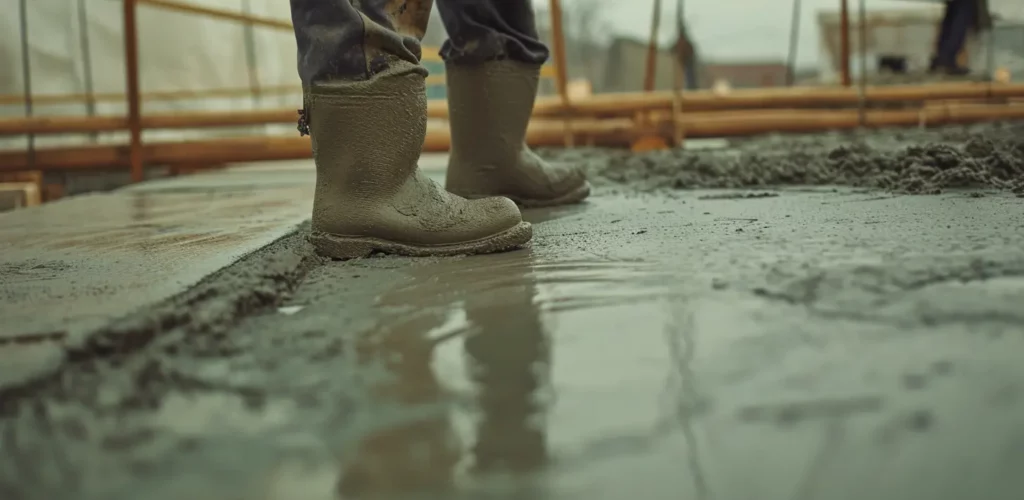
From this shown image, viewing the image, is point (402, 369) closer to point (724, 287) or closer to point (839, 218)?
point (724, 287)

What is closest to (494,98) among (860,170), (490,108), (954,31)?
(490,108)

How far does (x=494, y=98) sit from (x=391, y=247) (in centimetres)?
60

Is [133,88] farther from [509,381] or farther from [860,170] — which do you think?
[509,381]

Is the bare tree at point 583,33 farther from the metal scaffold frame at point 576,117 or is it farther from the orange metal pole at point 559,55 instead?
the orange metal pole at point 559,55

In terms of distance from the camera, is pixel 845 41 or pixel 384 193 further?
pixel 845 41

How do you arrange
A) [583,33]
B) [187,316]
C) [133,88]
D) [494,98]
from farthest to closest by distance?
1. [583,33]
2. [133,88]
3. [494,98]
4. [187,316]

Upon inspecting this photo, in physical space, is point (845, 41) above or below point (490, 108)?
above

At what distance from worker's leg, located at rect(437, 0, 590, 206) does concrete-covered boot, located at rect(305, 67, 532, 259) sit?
0.45 metres

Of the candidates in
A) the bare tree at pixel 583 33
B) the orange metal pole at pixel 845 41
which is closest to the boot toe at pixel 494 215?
the bare tree at pixel 583 33

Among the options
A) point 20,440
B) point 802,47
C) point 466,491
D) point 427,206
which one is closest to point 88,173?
point 427,206

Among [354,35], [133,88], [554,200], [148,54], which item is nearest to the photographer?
[354,35]

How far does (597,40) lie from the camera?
5.35 metres

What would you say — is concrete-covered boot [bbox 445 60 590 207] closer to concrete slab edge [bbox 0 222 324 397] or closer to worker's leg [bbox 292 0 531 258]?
worker's leg [bbox 292 0 531 258]

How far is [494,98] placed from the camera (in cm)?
163
